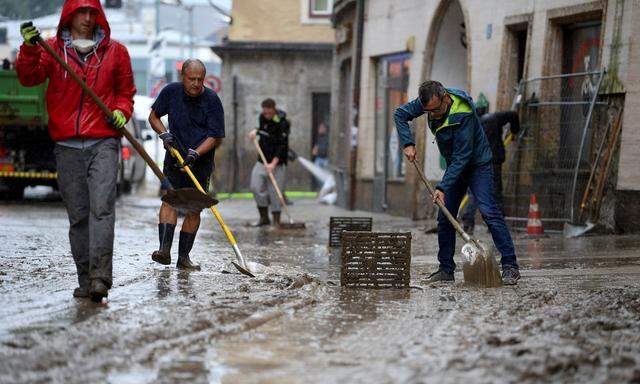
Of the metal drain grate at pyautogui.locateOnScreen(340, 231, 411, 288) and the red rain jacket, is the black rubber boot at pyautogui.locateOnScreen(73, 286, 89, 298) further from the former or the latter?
the metal drain grate at pyautogui.locateOnScreen(340, 231, 411, 288)

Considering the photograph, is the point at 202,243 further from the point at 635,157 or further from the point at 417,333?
the point at 417,333

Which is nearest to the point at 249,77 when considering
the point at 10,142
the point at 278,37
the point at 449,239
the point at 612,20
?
the point at 278,37

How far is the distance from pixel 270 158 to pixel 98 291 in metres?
10.0

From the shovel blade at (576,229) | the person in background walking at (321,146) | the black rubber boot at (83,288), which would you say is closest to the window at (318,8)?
the person in background walking at (321,146)

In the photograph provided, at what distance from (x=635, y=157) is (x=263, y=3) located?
2257 cm

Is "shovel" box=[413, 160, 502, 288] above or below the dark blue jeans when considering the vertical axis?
below

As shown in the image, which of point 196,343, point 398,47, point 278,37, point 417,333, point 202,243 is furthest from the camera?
point 278,37

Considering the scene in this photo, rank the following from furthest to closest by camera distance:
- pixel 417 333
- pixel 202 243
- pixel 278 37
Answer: pixel 278 37 → pixel 202 243 → pixel 417 333

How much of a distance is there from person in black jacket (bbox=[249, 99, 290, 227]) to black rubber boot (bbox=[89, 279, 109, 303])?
970 centimetres

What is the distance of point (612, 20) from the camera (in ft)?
48.1

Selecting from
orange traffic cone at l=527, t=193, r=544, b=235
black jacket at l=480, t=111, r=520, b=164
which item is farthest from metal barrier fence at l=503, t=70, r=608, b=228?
black jacket at l=480, t=111, r=520, b=164

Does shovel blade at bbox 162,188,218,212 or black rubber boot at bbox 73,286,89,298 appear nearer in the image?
black rubber boot at bbox 73,286,89,298

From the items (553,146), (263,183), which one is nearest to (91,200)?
(553,146)

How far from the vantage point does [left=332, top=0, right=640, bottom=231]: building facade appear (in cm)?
1458
